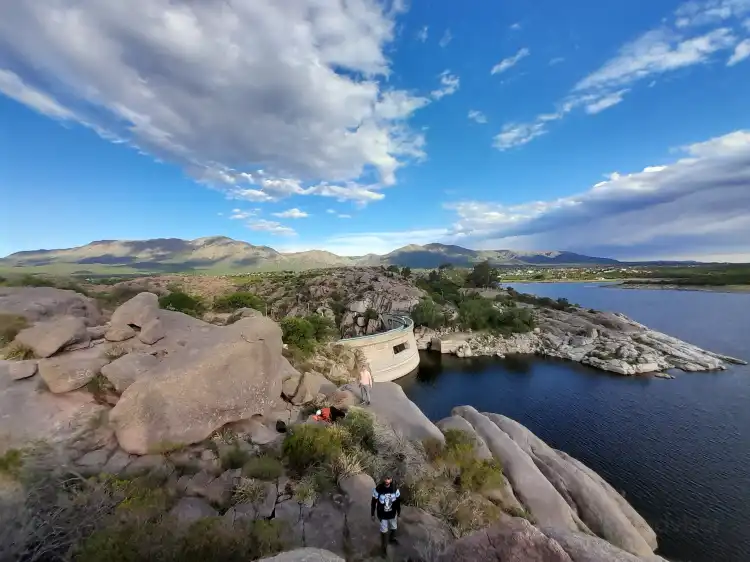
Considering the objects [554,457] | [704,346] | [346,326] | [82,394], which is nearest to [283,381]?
[82,394]

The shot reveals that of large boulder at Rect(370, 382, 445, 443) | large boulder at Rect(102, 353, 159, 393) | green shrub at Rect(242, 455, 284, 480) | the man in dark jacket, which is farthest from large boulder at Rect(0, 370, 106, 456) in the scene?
large boulder at Rect(370, 382, 445, 443)

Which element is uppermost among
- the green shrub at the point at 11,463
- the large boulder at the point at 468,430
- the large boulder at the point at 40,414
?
the large boulder at the point at 40,414

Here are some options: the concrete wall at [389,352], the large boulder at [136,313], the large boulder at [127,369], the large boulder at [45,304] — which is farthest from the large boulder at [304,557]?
the concrete wall at [389,352]

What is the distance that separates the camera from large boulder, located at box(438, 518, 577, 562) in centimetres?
545

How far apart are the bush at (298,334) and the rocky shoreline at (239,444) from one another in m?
12.3

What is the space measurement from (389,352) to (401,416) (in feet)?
108

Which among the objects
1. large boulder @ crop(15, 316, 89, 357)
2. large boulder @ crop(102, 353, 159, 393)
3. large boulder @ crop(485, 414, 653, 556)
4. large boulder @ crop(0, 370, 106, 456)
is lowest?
large boulder @ crop(485, 414, 653, 556)

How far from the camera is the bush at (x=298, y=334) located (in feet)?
106

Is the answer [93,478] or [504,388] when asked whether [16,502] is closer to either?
[93,478]

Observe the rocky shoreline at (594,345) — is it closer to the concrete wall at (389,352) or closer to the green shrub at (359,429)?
the concrete wall at (389,352)

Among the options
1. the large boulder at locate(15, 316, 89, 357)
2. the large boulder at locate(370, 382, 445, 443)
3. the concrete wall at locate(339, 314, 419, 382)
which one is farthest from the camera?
the concrete wall at locate(339, 314, 419, 382)

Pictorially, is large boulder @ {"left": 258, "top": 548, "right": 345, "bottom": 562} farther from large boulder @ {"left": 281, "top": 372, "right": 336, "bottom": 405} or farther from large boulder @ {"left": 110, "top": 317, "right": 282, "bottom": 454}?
large boulder @ {"left": 281, "top": 372, "right": 336, "bottom": 405}

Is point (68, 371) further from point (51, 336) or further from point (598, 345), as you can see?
point (598, 345)

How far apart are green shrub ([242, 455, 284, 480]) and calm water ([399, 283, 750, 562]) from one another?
805 inches
